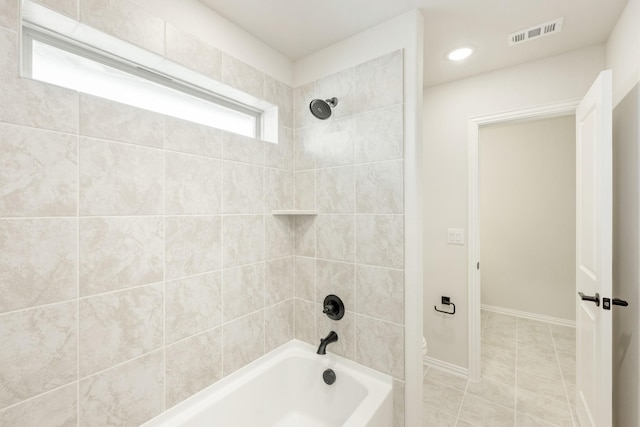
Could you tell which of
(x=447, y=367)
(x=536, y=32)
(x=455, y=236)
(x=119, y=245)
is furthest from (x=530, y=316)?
(x=119, y=245)

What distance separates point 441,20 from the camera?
5.26ft

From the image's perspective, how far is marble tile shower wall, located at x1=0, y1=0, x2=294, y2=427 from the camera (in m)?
0.93

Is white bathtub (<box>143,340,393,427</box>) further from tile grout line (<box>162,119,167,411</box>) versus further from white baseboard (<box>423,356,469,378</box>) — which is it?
white baseboard (<box>423,356,469,378</box>)

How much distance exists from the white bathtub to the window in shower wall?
4.84ft

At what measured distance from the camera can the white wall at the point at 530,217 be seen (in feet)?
11.3

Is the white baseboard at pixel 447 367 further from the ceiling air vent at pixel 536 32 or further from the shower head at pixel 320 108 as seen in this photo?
the ceiling air vent at pixel 536 32

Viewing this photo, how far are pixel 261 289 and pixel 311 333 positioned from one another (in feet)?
1.59

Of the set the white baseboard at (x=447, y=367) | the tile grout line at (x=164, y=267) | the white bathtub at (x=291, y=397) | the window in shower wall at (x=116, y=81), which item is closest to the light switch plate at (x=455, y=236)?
the white baseboard at (x=447, y=367)

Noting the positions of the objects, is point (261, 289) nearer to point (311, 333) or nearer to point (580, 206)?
point (311, 333)

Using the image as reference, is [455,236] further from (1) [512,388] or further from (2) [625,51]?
(2) [625,51]

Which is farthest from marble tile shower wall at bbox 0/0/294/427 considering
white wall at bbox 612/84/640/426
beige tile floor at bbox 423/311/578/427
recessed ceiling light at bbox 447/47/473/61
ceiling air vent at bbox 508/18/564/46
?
white wall at bbox 612/84/640/426

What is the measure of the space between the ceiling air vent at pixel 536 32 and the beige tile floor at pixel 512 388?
8.25ft

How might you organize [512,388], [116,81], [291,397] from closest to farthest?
[116,81] → [291,397] → [512,388]

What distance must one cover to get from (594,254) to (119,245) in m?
2.38
